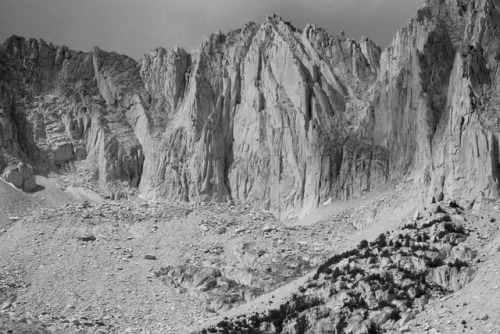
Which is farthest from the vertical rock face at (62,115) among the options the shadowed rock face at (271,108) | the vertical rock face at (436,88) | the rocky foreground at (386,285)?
the rocky foreground at (386,285)

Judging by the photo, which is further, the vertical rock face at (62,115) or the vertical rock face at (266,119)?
the vertical rock face at (62,115)

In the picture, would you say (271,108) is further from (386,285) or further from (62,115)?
(386,285)

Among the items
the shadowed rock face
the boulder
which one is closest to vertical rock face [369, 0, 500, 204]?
the shadowed rock face

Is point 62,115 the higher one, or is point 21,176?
point 62,115

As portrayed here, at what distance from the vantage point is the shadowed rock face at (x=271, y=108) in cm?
9800

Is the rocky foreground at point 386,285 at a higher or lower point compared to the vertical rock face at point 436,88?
lower

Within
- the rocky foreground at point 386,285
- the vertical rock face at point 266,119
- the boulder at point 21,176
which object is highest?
the vertical rock face at point 266,119

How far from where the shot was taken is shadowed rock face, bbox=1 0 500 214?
9800 centimetres

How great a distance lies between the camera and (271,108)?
365ft

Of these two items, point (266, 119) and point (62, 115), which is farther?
point (62, 115)

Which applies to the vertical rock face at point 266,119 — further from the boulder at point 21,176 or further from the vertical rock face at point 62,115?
the boulder at point 21,176

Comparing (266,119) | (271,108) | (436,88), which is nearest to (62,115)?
(266,119)

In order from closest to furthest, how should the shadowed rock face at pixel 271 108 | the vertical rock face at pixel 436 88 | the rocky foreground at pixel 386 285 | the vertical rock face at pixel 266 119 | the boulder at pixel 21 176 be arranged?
the rocky foreground at pixel 386 285 → the vertical rock face at pixel 436 88 → the shadowed rock face at pixel 271 108 → the vertical rock face at pixel 266 119 → the boulder at pixel 21 176

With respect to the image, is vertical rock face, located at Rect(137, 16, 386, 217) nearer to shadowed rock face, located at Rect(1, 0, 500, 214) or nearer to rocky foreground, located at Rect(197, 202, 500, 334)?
shadowed rock face, located at Rect(1, 0, 500, 214)
